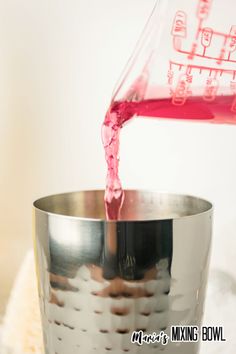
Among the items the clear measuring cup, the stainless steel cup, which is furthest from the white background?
the stainless steel cup

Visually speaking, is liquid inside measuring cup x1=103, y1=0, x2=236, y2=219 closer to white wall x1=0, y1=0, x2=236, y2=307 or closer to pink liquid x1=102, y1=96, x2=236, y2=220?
pink liquid x1=102, y1=96, x2=236, y2=220

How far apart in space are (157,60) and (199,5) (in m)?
0.10

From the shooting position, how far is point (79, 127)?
0.99m

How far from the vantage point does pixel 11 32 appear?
0.95 m

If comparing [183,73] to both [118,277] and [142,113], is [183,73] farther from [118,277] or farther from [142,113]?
[118,277]

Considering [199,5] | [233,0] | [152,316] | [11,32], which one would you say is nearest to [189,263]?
[152,316]

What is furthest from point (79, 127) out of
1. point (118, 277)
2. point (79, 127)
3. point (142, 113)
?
point (118, 277)

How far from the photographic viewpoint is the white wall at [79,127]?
0.95 meters

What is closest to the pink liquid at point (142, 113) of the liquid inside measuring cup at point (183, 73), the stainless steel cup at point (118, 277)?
the liquid inside measuring cup at point (183, 73)

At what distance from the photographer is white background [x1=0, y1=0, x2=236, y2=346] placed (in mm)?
951

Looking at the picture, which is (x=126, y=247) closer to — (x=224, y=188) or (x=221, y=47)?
(x=221, y=47)

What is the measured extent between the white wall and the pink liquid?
0.23 m

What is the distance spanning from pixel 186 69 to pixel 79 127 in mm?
321

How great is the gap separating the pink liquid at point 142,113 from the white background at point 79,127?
0.24 m
